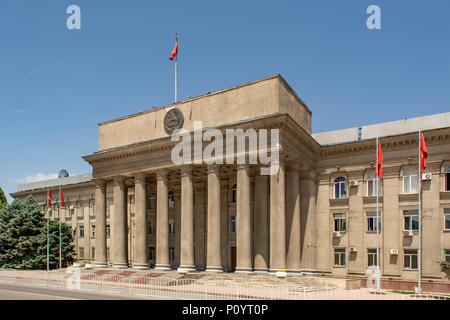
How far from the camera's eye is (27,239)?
48.3 m

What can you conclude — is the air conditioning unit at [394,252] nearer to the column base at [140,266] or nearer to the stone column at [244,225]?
the stone column at [244,225]

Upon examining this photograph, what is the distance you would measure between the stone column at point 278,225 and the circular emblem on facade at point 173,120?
9677 mm

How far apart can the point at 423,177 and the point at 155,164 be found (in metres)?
20.4

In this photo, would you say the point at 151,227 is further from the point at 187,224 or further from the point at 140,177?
the point at 187,224

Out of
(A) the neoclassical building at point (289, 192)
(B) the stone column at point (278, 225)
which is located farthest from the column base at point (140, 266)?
(B) the stone column at point (278, 225)

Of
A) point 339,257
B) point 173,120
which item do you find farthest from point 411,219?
point 173,120

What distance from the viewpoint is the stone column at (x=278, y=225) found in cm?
2966

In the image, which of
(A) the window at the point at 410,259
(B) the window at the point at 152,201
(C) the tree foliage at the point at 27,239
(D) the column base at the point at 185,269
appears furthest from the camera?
(C) the tree foliage at the point at 27,239

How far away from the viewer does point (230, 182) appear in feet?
128

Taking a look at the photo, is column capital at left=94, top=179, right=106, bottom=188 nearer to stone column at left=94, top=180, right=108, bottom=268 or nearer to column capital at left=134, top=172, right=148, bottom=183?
stone column at left=94, top=180, right=108, bottom=268

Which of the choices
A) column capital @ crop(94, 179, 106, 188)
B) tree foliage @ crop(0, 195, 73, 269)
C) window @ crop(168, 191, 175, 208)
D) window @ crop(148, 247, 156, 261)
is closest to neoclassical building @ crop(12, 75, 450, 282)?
column capital @ crop(94, 179, 106, 188)

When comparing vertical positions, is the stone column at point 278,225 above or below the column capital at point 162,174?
below
